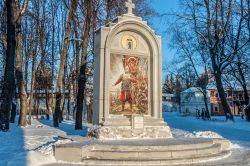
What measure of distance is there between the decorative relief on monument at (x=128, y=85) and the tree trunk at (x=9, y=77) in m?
6.33

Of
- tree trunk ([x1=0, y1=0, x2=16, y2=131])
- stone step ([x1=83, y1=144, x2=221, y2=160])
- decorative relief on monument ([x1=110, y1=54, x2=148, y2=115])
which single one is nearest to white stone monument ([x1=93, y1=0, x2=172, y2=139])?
decorative relief on monument ([x1=110, y1=54, x2=148, y2=115])

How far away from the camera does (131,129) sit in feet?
42.5

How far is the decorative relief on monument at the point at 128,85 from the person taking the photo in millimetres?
13461

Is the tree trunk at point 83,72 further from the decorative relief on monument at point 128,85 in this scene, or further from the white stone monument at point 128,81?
the decorative relief on monument at point 128,85

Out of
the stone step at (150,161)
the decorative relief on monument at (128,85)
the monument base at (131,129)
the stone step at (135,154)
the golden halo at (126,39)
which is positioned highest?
the golden halo at (126,39)

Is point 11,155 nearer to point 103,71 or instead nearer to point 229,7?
point 103,71

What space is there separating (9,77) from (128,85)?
6.94 meters

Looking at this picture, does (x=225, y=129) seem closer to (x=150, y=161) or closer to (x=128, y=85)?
(x=128, y=85)

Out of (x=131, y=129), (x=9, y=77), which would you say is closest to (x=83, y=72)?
(x=9, y=77)

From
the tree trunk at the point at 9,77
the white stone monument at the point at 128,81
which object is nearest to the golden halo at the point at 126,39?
the white stone monument at the point at 128,81

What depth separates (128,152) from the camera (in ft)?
31.4

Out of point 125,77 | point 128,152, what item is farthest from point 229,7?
point 128,152

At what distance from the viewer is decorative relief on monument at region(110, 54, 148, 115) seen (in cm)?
1346

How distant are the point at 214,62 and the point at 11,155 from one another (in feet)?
76.1
